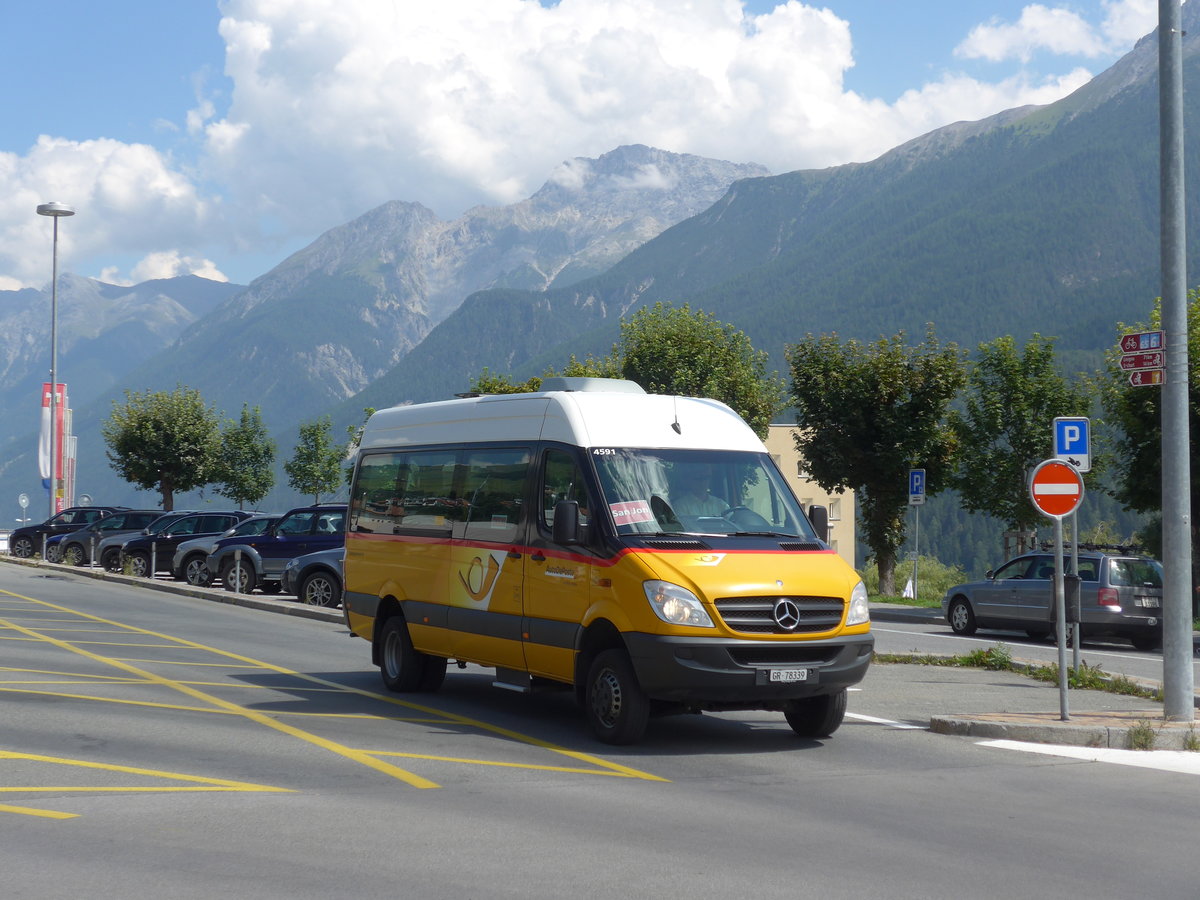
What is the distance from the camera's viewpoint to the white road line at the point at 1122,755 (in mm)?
9898

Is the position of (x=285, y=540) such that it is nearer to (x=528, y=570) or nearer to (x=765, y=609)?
(x=528, y=570)

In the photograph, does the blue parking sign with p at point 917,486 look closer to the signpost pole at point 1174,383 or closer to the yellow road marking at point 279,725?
the signpost pole at point 1174,383

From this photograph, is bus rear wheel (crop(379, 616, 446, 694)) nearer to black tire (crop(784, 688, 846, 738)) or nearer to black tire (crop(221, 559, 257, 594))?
black tire (crop(784, 688, 846, 738))

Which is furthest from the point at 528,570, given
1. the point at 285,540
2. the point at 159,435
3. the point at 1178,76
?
the point at 159,435

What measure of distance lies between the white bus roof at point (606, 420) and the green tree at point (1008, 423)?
106ft

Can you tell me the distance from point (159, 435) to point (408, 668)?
45.7 meters

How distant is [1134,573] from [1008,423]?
860 inches

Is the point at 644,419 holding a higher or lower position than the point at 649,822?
higher

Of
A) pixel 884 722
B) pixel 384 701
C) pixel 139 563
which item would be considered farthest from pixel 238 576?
pixel 884 722

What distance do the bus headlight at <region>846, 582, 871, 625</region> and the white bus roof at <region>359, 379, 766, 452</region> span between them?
4.90 feet

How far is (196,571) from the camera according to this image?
1205 inches

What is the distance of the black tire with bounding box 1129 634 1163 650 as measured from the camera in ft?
71.6

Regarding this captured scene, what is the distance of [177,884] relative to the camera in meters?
5.95

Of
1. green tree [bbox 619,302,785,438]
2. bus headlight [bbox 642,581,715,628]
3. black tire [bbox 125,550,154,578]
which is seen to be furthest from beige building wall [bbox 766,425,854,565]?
bus headlight [bbox 642,581,715,628]
